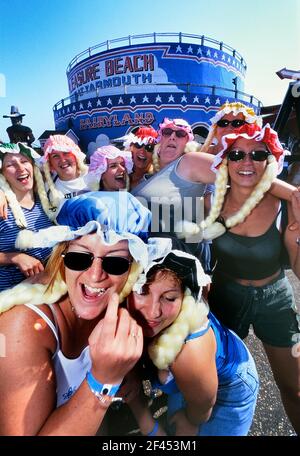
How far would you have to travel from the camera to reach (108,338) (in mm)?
1152

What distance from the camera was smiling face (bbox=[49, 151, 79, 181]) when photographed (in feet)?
7.61

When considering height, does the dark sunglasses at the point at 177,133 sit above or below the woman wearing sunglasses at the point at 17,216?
above

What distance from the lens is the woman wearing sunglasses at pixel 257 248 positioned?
1.85 metres

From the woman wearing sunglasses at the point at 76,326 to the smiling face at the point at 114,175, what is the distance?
83cm

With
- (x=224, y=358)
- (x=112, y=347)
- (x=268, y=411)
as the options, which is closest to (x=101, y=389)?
(x=112, y=347)

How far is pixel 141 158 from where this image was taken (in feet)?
9.64

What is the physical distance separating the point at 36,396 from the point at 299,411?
6.53 ft

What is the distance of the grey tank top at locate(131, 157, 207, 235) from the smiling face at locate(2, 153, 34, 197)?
899mm

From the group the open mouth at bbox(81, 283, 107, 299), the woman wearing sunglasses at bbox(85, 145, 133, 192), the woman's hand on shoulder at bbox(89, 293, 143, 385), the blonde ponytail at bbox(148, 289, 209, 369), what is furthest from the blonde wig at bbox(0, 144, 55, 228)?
the blonde ponytail at bbox(148, 289, 209, 369)

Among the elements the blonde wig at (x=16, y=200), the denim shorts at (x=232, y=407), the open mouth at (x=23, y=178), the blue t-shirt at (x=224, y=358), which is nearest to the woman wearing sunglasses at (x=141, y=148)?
the blonde wig at (x=16, y=200)

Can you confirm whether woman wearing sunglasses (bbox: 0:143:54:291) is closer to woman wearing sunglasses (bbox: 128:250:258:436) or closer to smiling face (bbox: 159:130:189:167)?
woman wearing sunglasses (bbox: 128:250:258:436)

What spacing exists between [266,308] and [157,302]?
1.03 m

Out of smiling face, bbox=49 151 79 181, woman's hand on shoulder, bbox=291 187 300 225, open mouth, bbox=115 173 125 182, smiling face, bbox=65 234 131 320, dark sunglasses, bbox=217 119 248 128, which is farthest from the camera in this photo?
open mouth, bbox=115 173 125 182

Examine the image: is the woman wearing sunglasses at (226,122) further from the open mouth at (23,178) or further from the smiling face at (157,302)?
the open mouth at (23,178)
